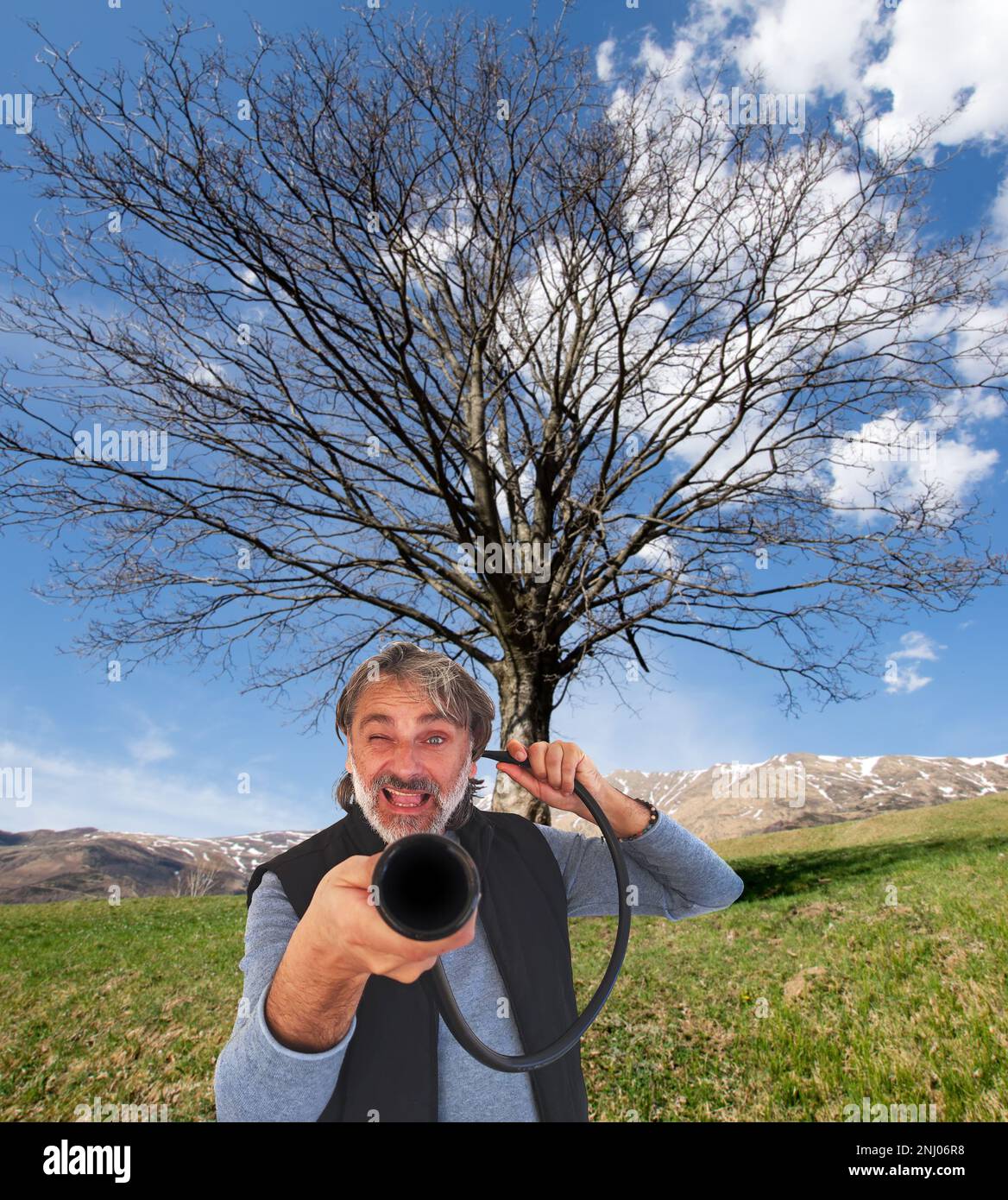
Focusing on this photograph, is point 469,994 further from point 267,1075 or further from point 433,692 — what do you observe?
point 433,692

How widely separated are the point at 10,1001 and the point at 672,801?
18936 centimetres

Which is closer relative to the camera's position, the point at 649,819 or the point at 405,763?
the point at 405,763

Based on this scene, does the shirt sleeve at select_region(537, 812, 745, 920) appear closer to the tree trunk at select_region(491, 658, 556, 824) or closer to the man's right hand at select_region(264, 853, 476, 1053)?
the man's right hand at select_region(264, 853, 476, 1053)

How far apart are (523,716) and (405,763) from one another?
22.6ft

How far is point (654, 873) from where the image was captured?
2127mm

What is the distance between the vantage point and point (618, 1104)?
4.38 metres

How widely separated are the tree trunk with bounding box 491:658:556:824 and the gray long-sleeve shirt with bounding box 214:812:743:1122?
5.98 meters

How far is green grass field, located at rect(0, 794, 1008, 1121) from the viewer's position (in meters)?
4.24

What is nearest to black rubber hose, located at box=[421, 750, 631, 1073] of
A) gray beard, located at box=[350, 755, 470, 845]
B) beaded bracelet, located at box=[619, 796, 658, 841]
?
gray beard, located at box=[350, 755, 470, 845]

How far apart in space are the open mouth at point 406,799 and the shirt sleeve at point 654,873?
0.49m

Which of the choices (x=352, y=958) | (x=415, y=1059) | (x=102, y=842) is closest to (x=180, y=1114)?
(x=415, y=1059)

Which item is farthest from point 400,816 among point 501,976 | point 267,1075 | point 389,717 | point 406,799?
point 267,1075

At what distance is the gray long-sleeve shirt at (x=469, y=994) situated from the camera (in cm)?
131
